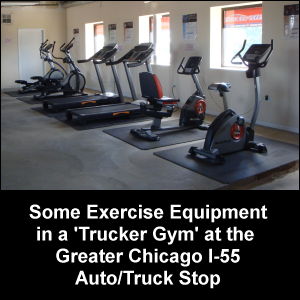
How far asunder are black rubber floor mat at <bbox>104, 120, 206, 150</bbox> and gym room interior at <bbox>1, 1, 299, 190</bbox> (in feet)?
0.04

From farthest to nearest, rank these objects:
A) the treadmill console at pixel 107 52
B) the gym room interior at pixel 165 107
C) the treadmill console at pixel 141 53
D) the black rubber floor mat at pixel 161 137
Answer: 1. the treadmill console at pixel 107 52
2. the treadmill console at pixel 141 53
3. the black rubber floor mat at pixel 161 137
4. the gym room interior at pixel 165 107

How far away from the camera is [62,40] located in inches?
343

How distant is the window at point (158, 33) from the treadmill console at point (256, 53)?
10.00 ft

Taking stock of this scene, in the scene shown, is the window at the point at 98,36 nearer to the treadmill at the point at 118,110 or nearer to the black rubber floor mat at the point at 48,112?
the treadmill at the point at 118,110

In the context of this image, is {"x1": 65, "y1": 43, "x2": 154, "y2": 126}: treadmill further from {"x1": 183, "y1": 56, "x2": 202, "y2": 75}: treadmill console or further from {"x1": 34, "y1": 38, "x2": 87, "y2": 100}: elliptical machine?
{"x1": 34, "y1": 38, "x2": 87, "y2": 100}: elliptical machine

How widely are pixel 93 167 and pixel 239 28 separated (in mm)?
3464

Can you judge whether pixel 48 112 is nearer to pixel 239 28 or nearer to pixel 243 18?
pixel 239 28

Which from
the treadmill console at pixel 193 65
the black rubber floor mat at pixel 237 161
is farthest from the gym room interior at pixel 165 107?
the treadmill console at pixel 193 65

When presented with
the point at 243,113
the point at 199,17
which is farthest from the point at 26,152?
the point at 199,17

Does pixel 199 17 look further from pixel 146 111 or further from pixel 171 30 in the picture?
pixel 146 111

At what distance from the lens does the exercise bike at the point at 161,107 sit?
15.2 ft

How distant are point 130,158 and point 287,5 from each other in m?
2.99

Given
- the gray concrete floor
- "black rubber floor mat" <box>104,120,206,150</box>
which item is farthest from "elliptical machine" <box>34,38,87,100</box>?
"black rubber floor mat" <box>104,120,206,150</box>

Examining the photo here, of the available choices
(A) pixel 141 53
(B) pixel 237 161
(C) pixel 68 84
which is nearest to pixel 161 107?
(B) pixel 237 161
